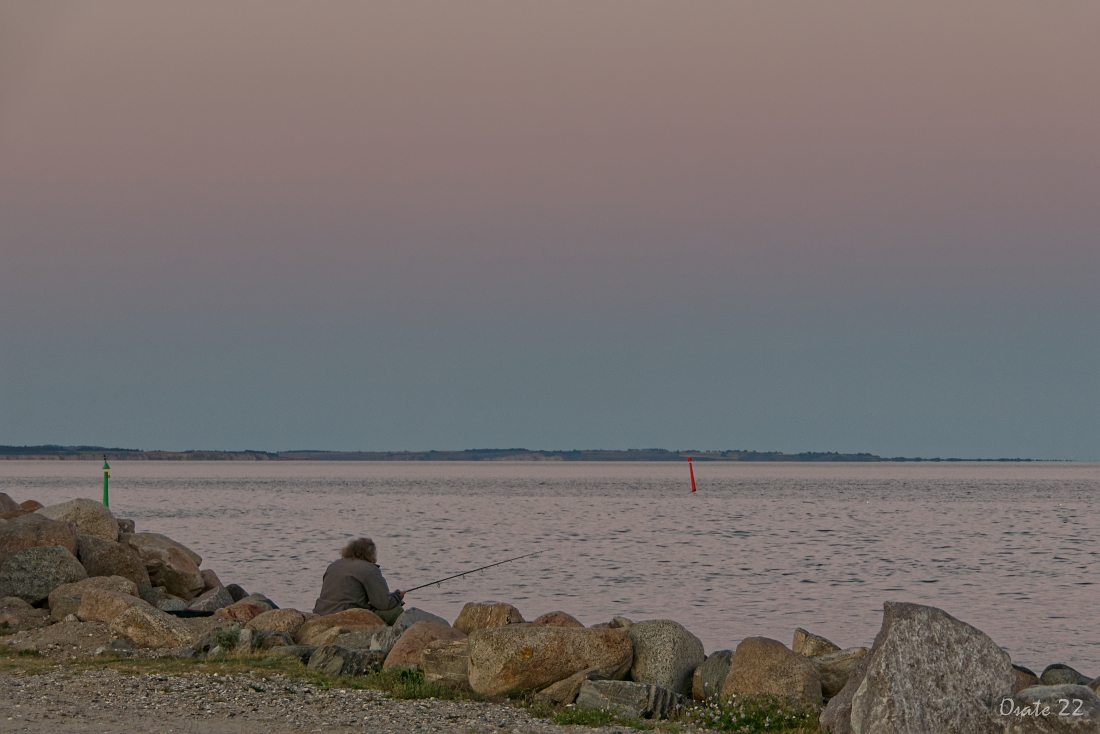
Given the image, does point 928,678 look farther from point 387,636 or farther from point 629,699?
point 387,636

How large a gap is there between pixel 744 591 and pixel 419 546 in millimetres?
15763

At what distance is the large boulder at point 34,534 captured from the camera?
1697 cm

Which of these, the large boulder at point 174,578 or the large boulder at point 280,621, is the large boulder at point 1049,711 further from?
the large boulder at point 174,578

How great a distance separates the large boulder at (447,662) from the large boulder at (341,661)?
546 millimetres

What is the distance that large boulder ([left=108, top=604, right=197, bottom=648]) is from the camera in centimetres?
1354

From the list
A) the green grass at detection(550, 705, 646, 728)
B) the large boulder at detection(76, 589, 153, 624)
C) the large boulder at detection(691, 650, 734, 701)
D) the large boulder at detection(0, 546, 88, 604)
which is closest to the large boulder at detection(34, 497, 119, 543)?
the large boulder at detection(0, 546, 88, 604)

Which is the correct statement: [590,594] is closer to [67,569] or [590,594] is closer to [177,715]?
[67,569]

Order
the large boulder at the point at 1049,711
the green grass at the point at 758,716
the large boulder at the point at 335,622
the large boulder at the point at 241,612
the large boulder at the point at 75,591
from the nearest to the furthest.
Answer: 1. the large boulder at the point at 1049,711
2. the green grass at the point at 758,716
3. the large boulder at the point at 335,622
4. the large boulder at the point at 75,591
5. the large boulder at the point at 241,612

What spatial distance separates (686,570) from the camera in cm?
3145

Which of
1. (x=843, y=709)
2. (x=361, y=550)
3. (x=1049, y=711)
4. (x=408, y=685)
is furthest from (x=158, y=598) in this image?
(x=1049, y=711)

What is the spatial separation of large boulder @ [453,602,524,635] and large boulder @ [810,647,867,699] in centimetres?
416

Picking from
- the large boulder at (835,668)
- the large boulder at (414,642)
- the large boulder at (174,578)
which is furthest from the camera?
the large boulder at (174,578)

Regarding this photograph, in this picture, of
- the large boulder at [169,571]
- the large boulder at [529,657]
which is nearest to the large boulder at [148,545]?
the large boulder at [169,571]

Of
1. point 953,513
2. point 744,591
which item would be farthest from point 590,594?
point 953,513
